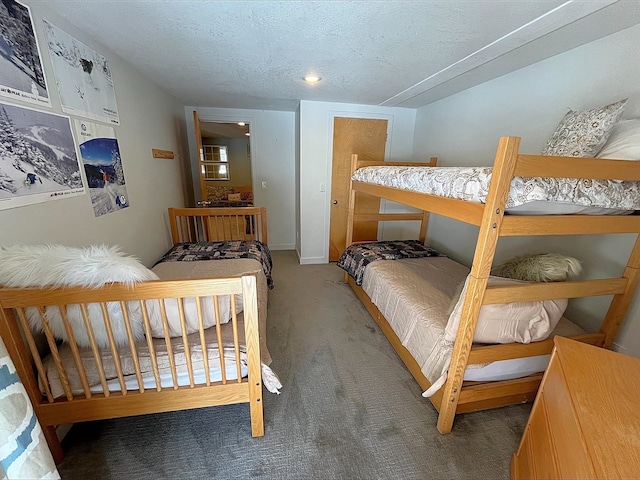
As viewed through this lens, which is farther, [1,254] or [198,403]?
[198,403]

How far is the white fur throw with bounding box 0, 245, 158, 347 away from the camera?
0.97 metres

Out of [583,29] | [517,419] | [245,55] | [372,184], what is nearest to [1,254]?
[245,55]

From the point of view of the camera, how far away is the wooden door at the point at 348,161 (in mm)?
3422

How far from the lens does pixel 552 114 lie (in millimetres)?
1806

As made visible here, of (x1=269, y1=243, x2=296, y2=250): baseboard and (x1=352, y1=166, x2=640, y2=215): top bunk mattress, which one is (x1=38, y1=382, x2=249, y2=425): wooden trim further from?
(x1=269, y1=243, x2=296, y2=250): baseboard

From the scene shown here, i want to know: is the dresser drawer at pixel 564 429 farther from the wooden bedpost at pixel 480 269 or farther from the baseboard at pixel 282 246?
the baseboard at pixel 282 246

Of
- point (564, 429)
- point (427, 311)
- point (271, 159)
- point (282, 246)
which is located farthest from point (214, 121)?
point (564, 429)

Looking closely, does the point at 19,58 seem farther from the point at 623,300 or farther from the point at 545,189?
the point at 623,300

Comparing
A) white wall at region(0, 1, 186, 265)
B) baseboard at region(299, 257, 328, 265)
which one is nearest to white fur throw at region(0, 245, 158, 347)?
white wall at region(0, 1, 186, 265)

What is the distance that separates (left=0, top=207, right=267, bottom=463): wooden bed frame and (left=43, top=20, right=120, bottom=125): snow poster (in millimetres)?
1117

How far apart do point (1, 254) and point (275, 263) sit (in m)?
2.83

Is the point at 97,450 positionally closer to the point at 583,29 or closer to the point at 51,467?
the point at 51,467

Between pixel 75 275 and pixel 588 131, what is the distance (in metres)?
2.40

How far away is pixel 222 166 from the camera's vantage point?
651 cm
